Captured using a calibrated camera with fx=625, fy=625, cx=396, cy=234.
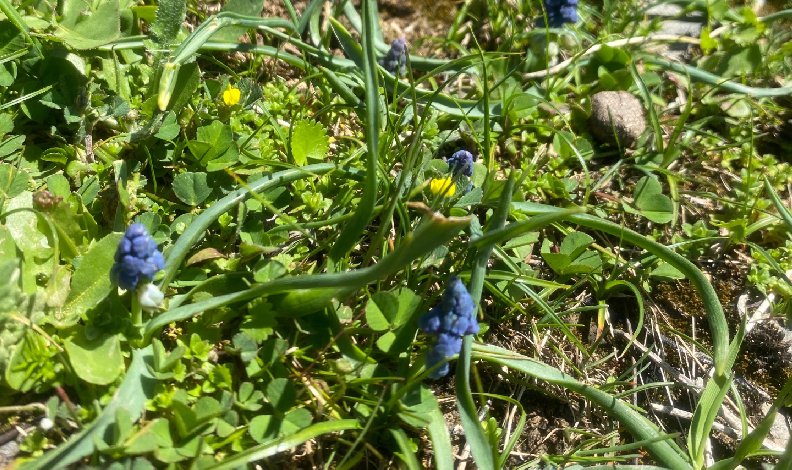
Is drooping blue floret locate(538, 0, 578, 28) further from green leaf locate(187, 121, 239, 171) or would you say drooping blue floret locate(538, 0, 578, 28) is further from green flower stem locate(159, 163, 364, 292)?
green leaf locate(187, 121, 239, 171)

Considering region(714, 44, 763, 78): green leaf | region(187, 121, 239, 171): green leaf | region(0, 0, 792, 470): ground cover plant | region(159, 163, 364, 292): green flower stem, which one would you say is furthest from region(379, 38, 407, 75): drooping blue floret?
region(714, 44, 763, 78): green leaf

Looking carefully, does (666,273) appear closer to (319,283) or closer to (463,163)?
(463,163)

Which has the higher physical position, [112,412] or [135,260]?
[135,260]

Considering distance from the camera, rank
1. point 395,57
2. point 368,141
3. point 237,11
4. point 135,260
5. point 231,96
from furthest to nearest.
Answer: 1. point 395,57
2. point 237,11
3. point 231,96
4. point 368,141
5. point 135,260

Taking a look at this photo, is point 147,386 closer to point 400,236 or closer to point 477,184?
point 400,236

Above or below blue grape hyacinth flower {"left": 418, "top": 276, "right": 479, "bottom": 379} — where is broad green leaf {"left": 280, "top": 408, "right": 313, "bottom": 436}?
below

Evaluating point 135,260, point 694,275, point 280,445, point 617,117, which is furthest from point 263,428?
point 617,117

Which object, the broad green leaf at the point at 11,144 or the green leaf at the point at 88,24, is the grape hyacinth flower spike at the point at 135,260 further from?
the green leaf at the point at 88,24

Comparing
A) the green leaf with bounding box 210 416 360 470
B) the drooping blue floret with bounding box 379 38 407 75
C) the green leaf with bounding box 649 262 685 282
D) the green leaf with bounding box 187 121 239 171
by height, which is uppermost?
the drooping blue floret with bounding box 379 38 407 75
